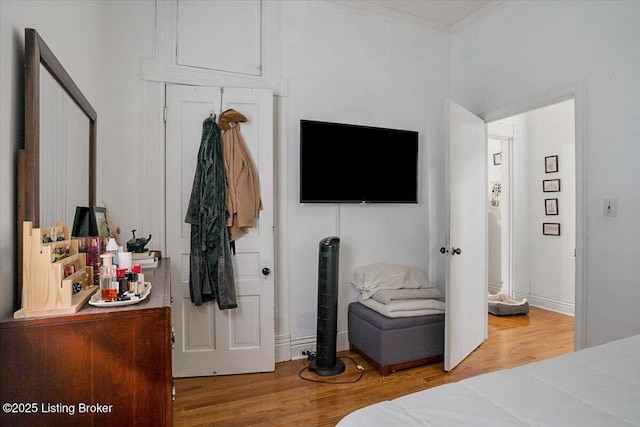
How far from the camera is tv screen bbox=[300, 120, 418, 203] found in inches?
112

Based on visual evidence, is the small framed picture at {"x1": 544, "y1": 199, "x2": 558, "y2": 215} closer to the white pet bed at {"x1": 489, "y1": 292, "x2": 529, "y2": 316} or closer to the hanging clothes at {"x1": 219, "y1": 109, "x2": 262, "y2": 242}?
the white pet bed at {"x1": 489, "y1": 292, "x2": 529, "y2": 316}

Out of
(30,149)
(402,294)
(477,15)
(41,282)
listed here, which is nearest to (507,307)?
(402,294)

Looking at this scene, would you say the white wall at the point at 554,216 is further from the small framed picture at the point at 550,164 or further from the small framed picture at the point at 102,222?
the small framed picture at the point at 102,222

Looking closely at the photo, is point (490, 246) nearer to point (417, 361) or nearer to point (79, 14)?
point (417, 361)

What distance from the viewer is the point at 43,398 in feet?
3.06

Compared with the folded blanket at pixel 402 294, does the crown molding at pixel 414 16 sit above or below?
above

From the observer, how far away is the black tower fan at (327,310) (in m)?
2.61

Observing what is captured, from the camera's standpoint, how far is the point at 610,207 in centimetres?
222

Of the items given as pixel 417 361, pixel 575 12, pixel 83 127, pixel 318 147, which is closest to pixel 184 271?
pixel 83 127

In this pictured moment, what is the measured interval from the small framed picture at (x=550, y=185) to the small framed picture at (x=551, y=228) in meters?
0.41

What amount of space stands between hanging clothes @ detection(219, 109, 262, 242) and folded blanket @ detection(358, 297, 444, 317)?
46.6 inches

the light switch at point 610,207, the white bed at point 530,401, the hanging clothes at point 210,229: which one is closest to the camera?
the white bed at point 530,401

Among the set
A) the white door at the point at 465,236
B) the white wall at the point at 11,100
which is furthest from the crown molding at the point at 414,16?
the white wall at the point at 11,100

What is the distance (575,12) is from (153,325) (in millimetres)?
3173
